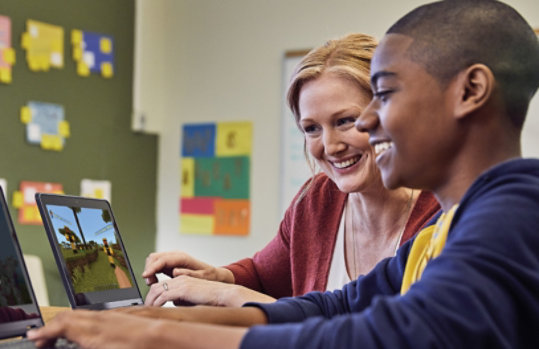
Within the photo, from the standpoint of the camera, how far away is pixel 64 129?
3.44 meters

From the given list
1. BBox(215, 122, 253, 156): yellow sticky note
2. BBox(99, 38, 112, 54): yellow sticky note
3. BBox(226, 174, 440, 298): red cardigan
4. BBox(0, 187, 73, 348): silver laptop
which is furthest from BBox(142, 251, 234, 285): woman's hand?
BBox(99, 38, 112, 54): yellow sticky note

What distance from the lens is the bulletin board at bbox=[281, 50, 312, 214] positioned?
11.6 ft

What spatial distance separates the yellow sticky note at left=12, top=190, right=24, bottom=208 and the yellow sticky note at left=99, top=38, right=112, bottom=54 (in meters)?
0.90

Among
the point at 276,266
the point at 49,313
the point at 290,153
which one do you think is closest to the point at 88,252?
the point at 49,313

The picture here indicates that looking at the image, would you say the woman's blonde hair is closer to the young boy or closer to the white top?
the white top

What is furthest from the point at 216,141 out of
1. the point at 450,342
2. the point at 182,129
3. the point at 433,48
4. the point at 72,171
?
the point at 450,342

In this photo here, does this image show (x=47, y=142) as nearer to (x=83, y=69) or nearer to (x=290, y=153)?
(x=83, y=69)

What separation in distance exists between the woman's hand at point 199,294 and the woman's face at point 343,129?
383mm

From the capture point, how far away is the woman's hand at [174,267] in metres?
1.47

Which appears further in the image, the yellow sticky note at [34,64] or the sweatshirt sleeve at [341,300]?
the yellow sticky note at [34,64]

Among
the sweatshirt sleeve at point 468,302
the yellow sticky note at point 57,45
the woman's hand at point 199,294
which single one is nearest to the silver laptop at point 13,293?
the woman's hand at point 199,294

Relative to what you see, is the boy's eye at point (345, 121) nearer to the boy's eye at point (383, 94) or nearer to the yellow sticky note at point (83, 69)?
the boy's eye at point (383, 94)

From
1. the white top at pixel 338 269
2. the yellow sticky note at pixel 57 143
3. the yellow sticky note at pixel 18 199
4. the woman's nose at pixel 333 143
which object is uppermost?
the woman's nose at pixel 333 143

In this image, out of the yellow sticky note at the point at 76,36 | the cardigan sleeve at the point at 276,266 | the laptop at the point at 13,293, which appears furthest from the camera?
the yellow sticky note at the point at 76,36
